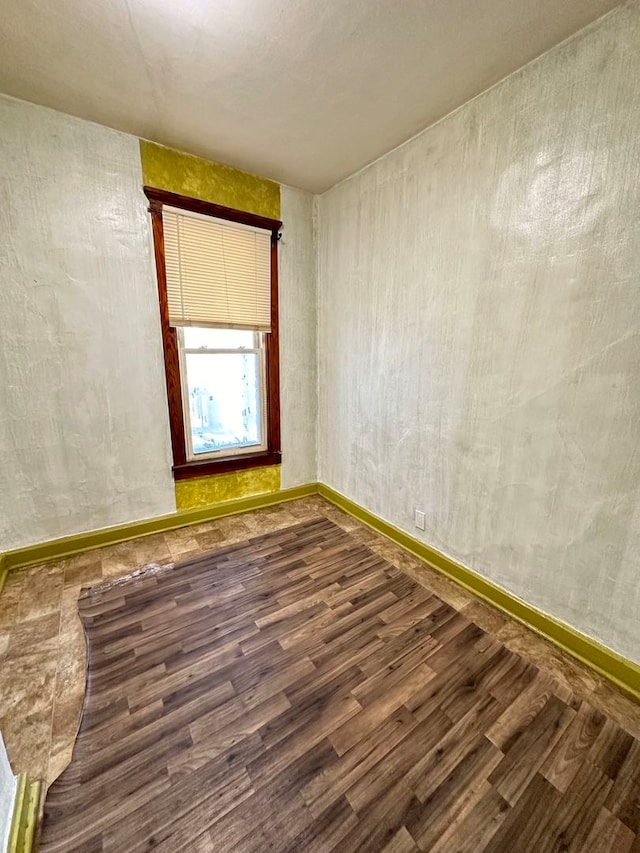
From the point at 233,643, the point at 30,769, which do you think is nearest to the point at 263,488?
the point at 233,643

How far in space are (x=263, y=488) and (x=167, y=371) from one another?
1.29 metres

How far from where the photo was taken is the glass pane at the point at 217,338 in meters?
2.54

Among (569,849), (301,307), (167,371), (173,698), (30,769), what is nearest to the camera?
(569,849)

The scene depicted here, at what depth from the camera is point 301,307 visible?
2.98 m

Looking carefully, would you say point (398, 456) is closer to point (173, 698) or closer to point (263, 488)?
point (263, 488)

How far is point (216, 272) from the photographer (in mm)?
2506

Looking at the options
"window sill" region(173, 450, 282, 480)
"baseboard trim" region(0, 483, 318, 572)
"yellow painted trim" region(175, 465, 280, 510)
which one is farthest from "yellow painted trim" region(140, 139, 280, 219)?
"baseboard trim" region(0, 483, 318, 572)

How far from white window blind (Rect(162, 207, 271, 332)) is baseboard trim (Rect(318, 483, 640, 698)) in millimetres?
1985

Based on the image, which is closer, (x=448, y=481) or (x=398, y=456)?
(x=448, y=481)

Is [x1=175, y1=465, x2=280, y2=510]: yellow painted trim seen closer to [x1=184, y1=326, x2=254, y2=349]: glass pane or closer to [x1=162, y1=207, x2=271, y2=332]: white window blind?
[x1=184, y1=326, x2=254, y2=349]: glass pane

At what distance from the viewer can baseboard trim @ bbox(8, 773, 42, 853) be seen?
2.91 ft

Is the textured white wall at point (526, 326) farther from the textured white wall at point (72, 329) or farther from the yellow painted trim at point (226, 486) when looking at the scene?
the textured white wall at point (72, 329)

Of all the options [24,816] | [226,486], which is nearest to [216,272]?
[226,486]

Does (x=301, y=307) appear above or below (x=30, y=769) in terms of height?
above
